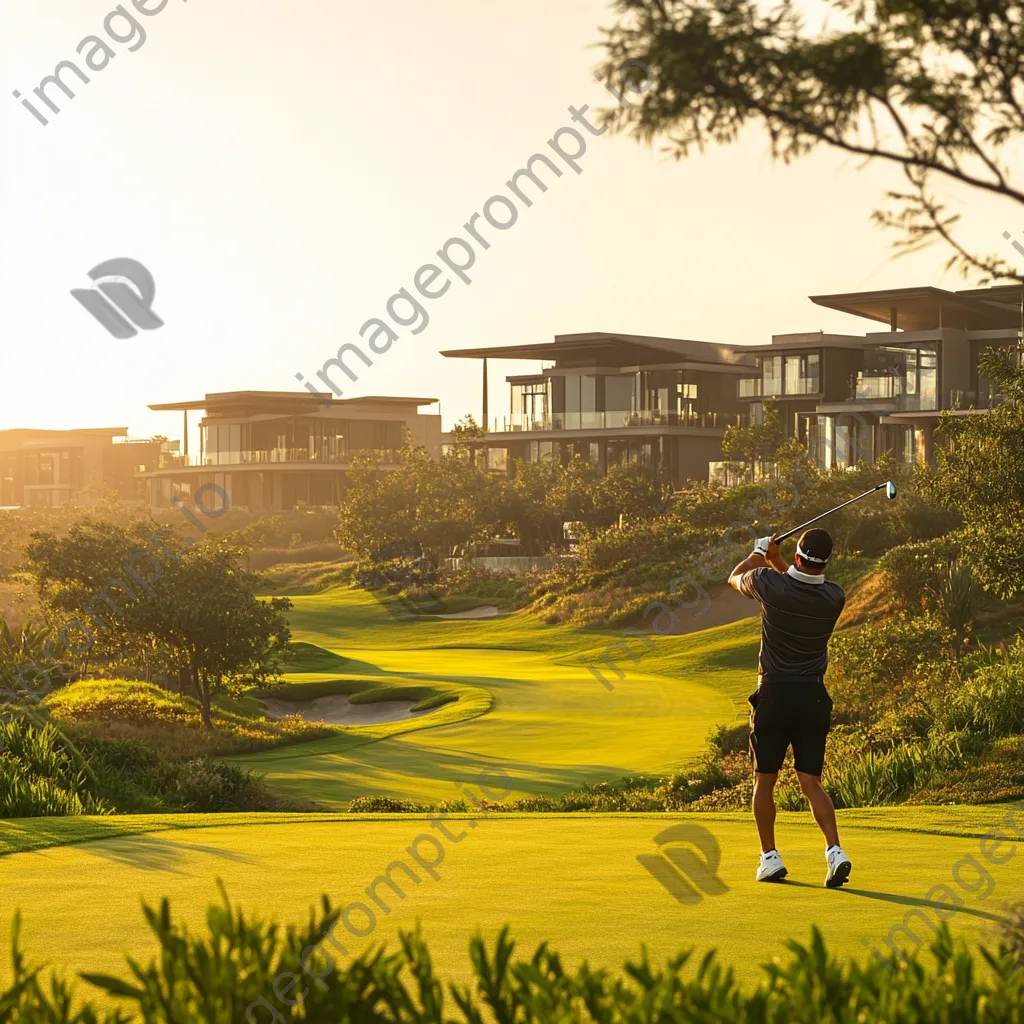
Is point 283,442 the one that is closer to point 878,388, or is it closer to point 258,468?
point 258,468

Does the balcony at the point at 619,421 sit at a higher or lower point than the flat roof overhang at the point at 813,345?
lower

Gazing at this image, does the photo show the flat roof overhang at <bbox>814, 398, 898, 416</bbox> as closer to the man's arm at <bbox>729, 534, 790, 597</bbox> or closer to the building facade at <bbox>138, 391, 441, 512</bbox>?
the building facade at <bbox>138, 391, 441, 512</bbox>

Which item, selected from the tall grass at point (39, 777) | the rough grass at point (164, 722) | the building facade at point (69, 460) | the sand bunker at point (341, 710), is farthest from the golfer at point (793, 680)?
the building facade at point (69, 460)

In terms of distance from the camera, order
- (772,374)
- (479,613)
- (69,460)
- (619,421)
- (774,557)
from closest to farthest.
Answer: (774,557) → (479,613) → (772,374) → (619,421) → (69,460)

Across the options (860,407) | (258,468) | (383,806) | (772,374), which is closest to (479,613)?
Result: (860,407)

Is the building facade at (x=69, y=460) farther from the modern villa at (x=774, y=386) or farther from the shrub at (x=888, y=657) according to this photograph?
the shrub at (x=888, y=657)

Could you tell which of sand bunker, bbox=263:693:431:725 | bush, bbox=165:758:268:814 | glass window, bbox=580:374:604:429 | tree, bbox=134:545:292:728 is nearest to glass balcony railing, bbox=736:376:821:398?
glass window, bbox=580:374:604:429

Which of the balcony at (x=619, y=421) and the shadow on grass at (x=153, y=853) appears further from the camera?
the balcony at (x=619, y=421)

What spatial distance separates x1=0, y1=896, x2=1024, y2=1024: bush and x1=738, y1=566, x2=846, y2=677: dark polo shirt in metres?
4.06

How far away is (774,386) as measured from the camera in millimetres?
73062

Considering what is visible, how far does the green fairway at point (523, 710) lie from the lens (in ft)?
73.4

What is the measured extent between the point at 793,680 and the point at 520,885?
2.03 meters

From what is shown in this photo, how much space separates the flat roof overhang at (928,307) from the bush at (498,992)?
63105 millimetres

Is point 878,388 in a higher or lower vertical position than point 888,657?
higher
